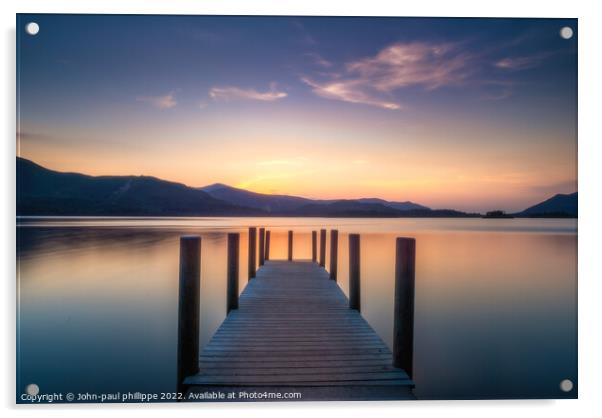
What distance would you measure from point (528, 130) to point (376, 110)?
1.96m

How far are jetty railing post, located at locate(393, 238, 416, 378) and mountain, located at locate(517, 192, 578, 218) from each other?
195 cm

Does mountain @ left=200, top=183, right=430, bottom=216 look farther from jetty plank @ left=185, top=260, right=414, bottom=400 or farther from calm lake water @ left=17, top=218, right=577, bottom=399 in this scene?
jetty plank @ left=185, top=260, right=414, bottom=400

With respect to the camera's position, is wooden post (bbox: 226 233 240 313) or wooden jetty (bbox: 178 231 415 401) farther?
wooden post (bbox: 226 233 240 313)

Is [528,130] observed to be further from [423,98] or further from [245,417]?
[245,417]

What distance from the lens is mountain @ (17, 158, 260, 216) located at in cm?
358

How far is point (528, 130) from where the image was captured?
4.34 m

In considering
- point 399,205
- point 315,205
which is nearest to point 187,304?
point 399,205

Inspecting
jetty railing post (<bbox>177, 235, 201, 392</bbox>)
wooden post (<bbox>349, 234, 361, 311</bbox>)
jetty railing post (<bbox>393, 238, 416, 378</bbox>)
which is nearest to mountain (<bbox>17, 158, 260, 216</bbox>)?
jetty railing post (<bbox>177, 235, 201, 392</bbox>)

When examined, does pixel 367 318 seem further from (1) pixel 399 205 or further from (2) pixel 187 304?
(2) pixel 187 304

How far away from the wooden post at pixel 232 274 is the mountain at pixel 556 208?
12.1 feet

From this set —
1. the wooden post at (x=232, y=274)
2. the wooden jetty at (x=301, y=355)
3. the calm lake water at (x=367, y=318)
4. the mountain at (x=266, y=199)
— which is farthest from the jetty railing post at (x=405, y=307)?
the mountain at (x=266, y=199)

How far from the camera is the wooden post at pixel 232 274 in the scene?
499 centimetres

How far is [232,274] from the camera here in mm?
5062
